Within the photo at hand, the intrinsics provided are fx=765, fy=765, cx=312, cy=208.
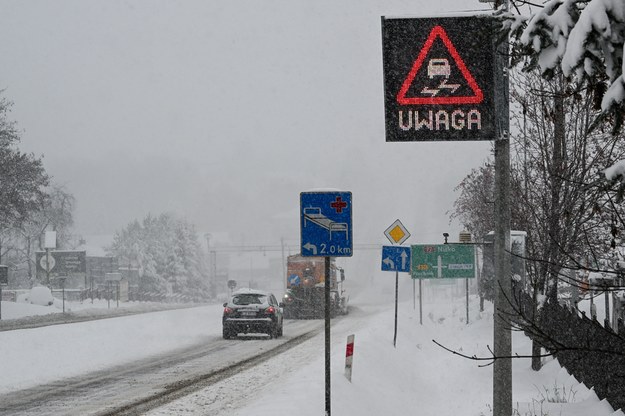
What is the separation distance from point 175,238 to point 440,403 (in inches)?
3761

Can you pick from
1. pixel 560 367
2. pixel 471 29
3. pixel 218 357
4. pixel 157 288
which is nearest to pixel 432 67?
pixel 471 29

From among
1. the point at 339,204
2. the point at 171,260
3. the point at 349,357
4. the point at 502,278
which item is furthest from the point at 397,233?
the point at 171,260

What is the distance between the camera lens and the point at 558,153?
667 inches

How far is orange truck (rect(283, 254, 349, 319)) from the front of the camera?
43375 millimetres

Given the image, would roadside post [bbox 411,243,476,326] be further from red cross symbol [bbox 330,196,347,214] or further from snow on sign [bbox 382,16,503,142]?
snow on sign [bbox 382,16,503,142]

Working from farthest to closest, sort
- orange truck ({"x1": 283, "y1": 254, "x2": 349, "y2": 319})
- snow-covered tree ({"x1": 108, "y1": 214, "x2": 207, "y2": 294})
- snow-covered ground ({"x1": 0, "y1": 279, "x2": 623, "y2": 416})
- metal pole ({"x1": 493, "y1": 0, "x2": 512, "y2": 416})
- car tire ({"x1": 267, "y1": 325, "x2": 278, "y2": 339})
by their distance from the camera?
snow-covered tree ({"x1": 108, "y1": 214, "x2": 207, "y2": 294}) → orange truck ({"x1": 283, "y1": 254, "x2": 349, "y2": 319}) → car tire ({"x1": 267, "y1": 325, "x2": 278, "y2": 339}) → snow-covered ground ({"x1": 0, "y1": 279, "x2": 623, "y2": 416}) → metal pole ({"x1": 493, "y1": 0, "x2": 512, "y2": 416})

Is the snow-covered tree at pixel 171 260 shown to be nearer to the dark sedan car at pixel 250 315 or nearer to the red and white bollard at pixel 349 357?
the dark sedan car at pixel 250 315

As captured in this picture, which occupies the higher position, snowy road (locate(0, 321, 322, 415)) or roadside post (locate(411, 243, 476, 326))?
roadside post (locate(411, 243, 476, 326))

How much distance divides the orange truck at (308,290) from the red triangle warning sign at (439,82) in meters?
35.9

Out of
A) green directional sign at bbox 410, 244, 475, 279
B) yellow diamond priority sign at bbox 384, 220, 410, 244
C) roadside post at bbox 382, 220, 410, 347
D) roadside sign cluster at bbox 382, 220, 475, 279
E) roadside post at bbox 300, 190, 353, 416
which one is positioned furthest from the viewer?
green directional sign at bbox 410, 244, 475, 279

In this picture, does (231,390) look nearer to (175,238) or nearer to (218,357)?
(218,357)

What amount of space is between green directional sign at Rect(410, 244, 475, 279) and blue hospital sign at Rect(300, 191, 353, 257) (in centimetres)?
2754

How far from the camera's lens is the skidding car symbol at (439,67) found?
23.1 ft

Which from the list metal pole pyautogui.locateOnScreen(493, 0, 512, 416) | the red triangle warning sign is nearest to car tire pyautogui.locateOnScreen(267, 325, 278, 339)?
metal pole pyautogui.locateOnScreen(493, 0, 512, 416)
